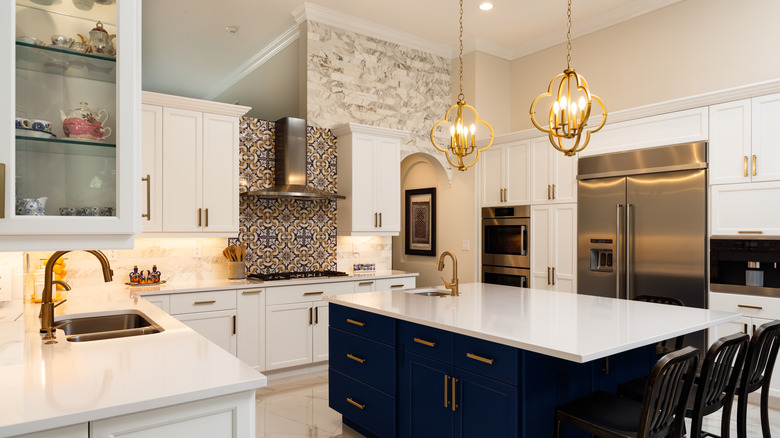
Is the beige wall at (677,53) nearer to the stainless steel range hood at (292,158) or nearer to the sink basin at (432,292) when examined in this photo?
the stainless steel range hood at (292,158)

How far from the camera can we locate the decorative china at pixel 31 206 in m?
1.33

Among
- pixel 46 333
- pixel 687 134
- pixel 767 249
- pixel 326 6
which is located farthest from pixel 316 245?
pixel 767 249

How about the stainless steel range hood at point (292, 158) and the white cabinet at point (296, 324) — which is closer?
the white cabinet at point (296, 324)

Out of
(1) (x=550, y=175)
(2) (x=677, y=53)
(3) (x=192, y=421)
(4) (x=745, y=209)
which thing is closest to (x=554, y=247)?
(1) (x=550, y=175)

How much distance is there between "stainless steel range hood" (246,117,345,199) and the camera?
191 inches

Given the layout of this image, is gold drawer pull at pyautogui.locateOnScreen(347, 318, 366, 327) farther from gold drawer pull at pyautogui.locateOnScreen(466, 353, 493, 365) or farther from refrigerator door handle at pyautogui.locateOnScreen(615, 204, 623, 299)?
refrigerator door handle at pyautogui.locateOnScreen(615, 204, 623, 299)

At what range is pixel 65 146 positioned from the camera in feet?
4.63

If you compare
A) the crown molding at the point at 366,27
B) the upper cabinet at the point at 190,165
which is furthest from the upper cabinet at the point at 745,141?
the upper cabinet at the point at 190,165

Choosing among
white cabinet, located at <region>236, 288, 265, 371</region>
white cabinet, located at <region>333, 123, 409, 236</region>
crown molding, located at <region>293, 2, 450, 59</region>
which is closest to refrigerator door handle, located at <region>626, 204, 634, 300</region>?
white cabinet, located at <region>333, 123, 409, 236</region>

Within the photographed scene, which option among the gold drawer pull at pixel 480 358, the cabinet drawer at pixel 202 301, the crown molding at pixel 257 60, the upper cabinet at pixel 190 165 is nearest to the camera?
the gold drawer pull at pixel 480 358

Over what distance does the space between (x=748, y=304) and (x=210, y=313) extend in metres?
4.27

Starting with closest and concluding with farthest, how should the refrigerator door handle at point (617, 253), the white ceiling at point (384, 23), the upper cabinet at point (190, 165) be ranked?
the upper cabinet at point (190, 165), the refrigerator door handle at point (617, 253), the white ceiling at point (384, 23)

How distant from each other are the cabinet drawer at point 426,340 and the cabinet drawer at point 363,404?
371 millimetres

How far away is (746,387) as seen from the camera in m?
2.47
